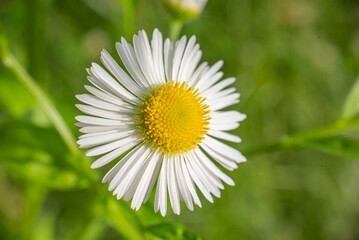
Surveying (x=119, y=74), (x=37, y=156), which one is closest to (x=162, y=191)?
(x=119, y=74)

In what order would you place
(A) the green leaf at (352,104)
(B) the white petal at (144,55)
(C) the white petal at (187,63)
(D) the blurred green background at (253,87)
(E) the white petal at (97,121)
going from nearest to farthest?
(E) the white petal at (97,121) < (B) the white petal at (144,55) < (C) the white petal at (187,63) < (A) the green leaf at (352,104) < (D) the blurred green background at (253,87)

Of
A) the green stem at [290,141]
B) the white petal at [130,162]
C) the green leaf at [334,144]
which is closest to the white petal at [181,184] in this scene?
the white petal at [130,162]

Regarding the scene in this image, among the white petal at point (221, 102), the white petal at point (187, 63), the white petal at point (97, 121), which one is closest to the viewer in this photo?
the white petal at point (97, 121)

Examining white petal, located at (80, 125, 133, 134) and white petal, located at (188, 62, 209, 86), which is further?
white petal, located at (188, 62, 209, 86)

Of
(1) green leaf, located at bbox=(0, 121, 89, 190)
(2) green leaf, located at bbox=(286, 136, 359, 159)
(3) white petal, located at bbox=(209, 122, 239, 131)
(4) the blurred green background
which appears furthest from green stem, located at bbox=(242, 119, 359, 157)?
(4) the blurred green background

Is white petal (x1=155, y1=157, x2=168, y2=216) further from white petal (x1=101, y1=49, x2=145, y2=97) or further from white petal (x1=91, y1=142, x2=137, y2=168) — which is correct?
white petal (x1=101, y1=49, x2=145, y2=97)

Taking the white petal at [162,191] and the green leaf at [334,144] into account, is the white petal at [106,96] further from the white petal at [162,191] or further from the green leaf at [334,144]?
the green leaf at [334,144]
